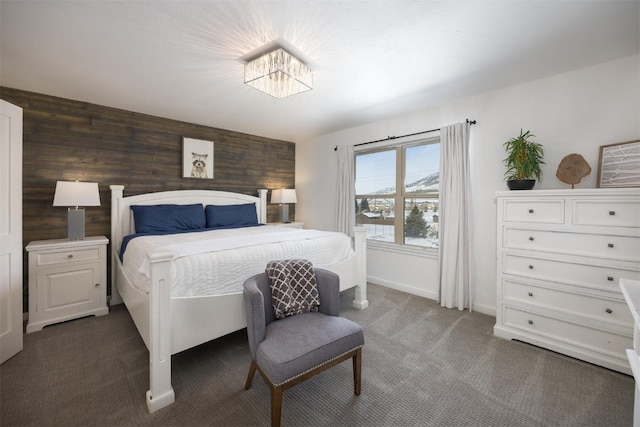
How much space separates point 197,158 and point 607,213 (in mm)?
4447

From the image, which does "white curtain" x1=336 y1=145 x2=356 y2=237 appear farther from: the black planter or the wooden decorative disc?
the wooden decorative disc

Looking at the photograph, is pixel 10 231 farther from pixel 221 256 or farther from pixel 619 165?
pixel 619 165

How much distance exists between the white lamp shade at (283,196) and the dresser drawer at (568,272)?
323 cm

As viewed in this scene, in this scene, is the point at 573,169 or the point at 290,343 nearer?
the point at 290,343

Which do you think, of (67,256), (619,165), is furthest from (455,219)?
(67,256)

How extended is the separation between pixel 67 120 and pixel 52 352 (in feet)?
7.87

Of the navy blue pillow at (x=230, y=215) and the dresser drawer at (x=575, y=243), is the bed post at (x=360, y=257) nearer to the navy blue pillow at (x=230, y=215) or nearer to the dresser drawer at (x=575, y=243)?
the dresser drawer at (x=575, y=243)

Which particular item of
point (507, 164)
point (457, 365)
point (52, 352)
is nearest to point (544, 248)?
point (507, 164)

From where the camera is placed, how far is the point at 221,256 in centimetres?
197

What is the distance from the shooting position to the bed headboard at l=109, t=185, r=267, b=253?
3227 millimetres

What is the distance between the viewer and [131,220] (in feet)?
11.0

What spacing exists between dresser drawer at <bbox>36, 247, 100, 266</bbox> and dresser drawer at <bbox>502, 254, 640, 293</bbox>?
161 inches

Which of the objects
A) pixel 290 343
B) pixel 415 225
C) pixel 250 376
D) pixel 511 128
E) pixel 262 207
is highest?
pixel 511 128

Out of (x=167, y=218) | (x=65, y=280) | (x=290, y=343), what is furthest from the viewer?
(x=167, y=218)
